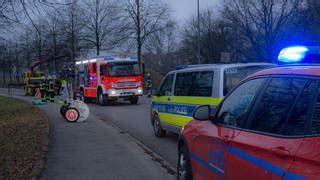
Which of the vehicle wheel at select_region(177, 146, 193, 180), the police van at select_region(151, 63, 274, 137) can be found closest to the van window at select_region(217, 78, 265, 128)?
the vehicle wheel at select_region(177, 146, 193, 180)

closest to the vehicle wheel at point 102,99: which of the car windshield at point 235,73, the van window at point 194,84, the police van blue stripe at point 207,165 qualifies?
the van window at point 194,84

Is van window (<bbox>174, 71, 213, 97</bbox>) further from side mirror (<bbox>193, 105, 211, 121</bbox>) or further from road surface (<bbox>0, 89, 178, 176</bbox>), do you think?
side mirror (<bbox>193, 105, 211, 121</bbox>)

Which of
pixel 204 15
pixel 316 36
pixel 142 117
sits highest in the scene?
pixel 204 15

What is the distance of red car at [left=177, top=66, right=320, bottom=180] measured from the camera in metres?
3.46

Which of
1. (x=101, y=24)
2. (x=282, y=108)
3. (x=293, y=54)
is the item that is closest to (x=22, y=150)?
(x=293, y=54)

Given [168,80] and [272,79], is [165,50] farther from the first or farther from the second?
[272,79]

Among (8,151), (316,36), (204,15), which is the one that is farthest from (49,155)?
(204,15)

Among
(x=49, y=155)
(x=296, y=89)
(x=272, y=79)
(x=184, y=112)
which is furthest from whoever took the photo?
(x=184, y=112)

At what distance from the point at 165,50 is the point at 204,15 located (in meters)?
8.47

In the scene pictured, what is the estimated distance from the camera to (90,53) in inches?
2272

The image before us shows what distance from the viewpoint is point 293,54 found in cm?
438

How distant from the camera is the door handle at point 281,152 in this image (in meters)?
3.53

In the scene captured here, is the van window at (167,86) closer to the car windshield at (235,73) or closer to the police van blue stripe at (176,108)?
the police van blue stripe at (176,108)

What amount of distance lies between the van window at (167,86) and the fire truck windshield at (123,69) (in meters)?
15.5
